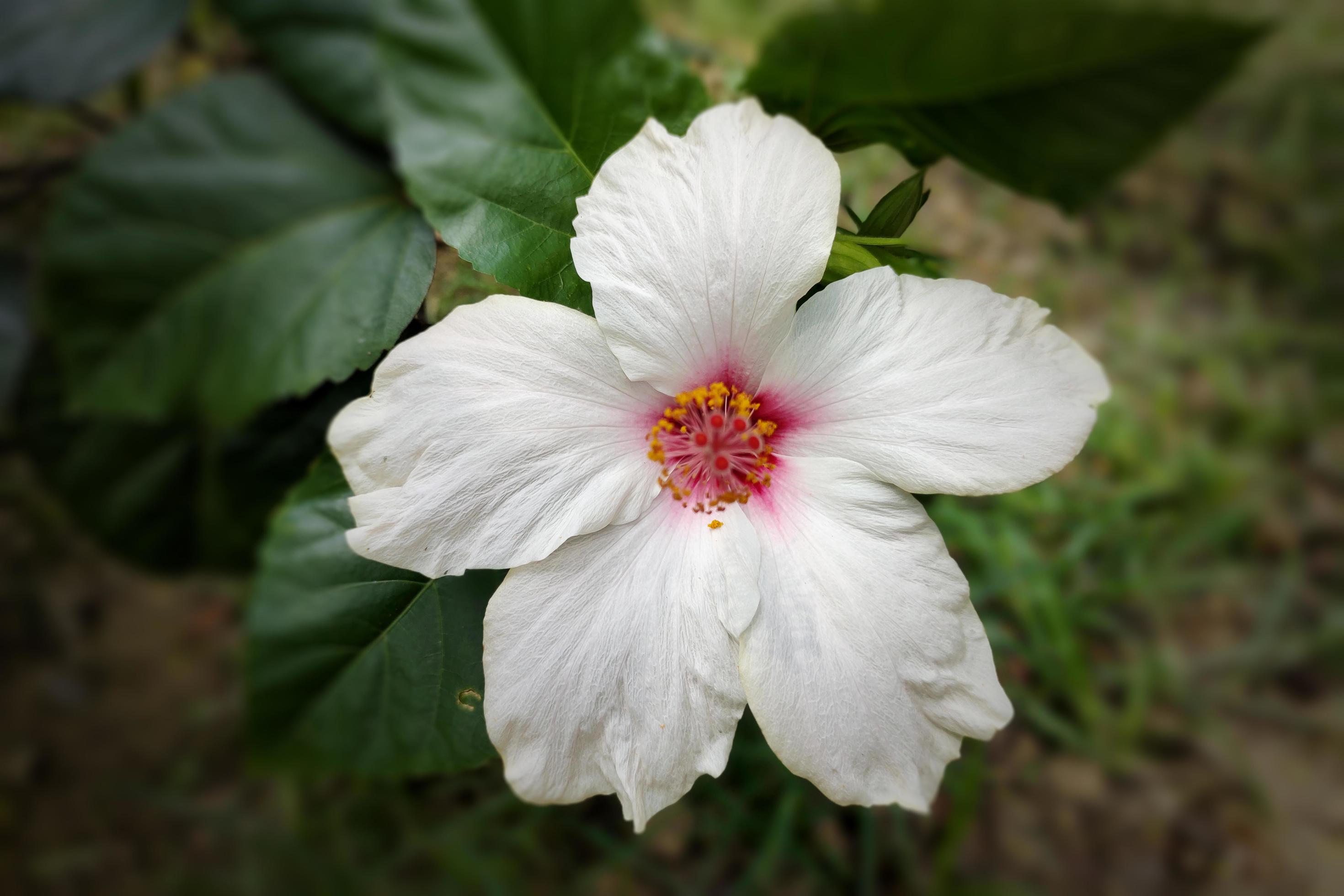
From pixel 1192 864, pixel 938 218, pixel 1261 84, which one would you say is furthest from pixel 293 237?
pixel 1261 84

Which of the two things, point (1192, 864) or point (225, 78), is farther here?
point (1192, 864)

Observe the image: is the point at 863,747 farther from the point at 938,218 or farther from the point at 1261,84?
the point at 1261,84

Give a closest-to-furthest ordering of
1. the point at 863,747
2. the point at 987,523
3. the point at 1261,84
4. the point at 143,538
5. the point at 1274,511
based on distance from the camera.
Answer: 1. the point at 863,747
2. the point at 143,538
3. the point at 987,523
4. the point at 1274,511
5. the point at 1261,84

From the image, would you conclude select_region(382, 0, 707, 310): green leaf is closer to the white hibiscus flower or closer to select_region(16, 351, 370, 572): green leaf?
the white hibiscus flower

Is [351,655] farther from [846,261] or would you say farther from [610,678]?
[846,261]

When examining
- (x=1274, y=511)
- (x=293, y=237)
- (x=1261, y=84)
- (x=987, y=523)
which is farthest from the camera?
(x=1261, y=84)

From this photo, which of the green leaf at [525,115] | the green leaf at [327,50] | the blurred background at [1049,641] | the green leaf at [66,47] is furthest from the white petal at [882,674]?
the green leaf at [66,47]

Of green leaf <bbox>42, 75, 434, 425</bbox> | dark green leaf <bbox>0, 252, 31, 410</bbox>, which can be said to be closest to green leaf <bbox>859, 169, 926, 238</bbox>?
green leaf <bbox>42, 75, 434, 425</bbox>

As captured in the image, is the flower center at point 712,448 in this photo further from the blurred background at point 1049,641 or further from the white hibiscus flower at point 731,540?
the blurred background at point 1049,641
